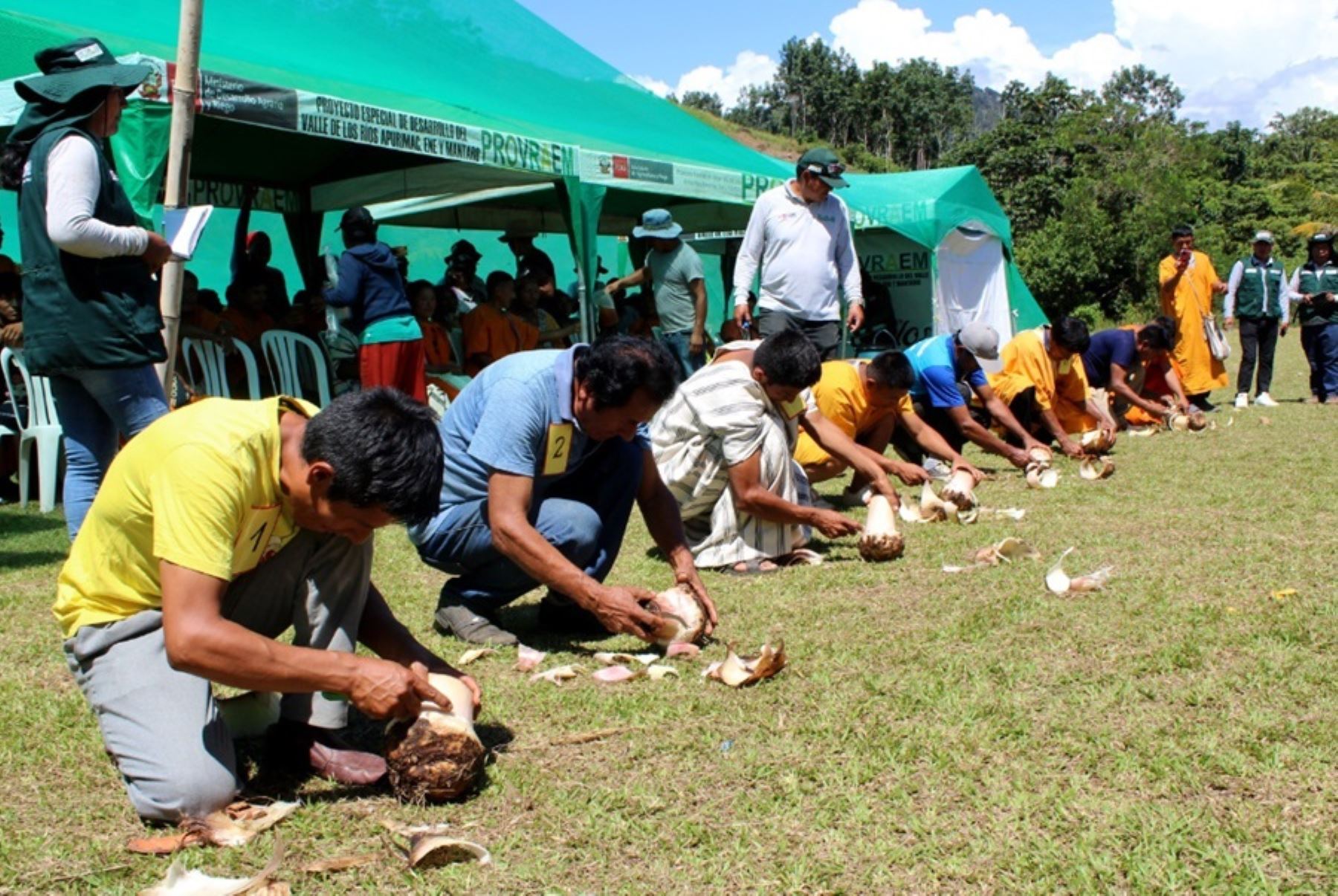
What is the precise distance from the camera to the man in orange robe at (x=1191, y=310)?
11359mm

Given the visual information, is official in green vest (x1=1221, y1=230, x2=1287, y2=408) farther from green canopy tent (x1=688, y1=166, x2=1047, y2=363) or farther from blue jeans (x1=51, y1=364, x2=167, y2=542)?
blue jeans (x1=51, y1=364, x2=167, y2=542)

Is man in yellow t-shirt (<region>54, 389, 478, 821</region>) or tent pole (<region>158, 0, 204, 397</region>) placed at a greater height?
tent pole (<region>158, 0, 204, 397</region>)

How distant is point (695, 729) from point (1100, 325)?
2730 centimetres

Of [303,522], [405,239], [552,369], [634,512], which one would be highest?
[405,239]

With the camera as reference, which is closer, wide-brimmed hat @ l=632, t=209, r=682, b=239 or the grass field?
the grass field

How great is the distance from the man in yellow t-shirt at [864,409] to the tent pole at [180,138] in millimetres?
3033

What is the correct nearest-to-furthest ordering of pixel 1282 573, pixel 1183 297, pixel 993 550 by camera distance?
1. pixel 1282 573
2. pixel 993 550
3. pixel 1183 297

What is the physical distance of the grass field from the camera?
2230 mm

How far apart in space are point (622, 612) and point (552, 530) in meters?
0.50

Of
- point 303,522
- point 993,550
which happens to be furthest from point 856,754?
point 993,550

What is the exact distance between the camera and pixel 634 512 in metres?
6.62

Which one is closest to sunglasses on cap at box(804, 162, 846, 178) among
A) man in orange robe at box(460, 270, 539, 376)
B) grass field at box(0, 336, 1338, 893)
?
grass field at box(0, 336, 1338, 893)

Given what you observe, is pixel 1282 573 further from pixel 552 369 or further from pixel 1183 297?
pixel 1183 297

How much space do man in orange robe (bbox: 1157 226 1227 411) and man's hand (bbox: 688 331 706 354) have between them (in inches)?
192
